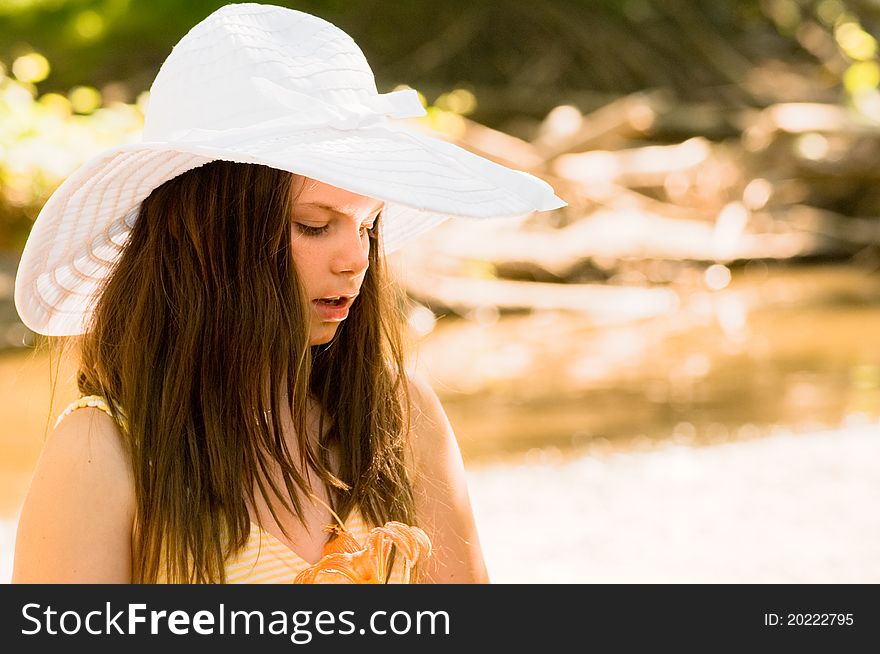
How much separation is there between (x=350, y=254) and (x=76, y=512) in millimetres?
448

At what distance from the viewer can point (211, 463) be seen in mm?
1693

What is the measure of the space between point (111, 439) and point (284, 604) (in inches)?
11.2

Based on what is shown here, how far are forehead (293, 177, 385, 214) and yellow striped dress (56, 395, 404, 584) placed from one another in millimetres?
349

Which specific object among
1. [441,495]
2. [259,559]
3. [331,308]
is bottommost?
[259,559]

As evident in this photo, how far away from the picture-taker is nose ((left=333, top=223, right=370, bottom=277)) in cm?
171

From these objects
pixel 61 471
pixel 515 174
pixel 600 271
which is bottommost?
pixel 61 471

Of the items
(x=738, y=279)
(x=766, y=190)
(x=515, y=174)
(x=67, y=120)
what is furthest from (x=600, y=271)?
(x=515, y=174)

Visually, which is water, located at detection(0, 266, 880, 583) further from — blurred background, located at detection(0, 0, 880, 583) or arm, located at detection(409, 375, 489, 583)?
arm, located at detection(409, 375, 489, 583)

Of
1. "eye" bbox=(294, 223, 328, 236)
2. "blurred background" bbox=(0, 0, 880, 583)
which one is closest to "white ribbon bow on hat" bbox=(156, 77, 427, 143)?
"eye" bbox=(294, 223, 328, 236)

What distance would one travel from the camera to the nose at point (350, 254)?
1709 millimetres

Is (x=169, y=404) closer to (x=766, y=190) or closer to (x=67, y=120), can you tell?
(x=67, y=120)

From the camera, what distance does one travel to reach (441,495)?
76.2 inches

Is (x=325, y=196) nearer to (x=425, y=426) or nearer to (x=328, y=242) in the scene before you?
(x=328, y=242)

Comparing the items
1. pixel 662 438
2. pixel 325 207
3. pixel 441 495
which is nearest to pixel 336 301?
pixel 325 207
